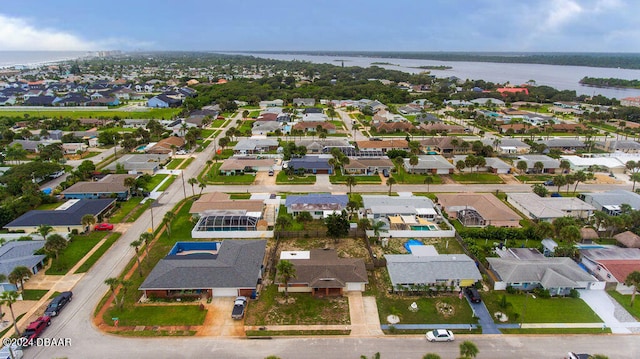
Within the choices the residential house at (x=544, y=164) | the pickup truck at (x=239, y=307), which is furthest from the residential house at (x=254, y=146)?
the residential house at (x=544, y=164)

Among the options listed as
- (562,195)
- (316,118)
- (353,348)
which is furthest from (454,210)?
(316,118)

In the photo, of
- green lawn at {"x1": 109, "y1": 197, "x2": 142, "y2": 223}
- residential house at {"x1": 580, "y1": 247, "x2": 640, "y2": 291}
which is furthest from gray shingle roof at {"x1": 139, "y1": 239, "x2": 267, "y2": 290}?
residential house at {"x1": 580, "y1": 247, "x2": 640, "y2": 291}

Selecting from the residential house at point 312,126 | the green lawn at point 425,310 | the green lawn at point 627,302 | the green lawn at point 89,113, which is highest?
the residential house at point 312,126

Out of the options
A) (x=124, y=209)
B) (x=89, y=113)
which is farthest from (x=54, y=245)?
(x=89, y=113)

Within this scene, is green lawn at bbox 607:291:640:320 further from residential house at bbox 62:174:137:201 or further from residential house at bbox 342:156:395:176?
residential house at bbox 62:174:137:201

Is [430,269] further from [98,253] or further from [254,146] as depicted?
[254,146]

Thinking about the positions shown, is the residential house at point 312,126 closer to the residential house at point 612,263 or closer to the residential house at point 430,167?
the residential house at point 430,167
